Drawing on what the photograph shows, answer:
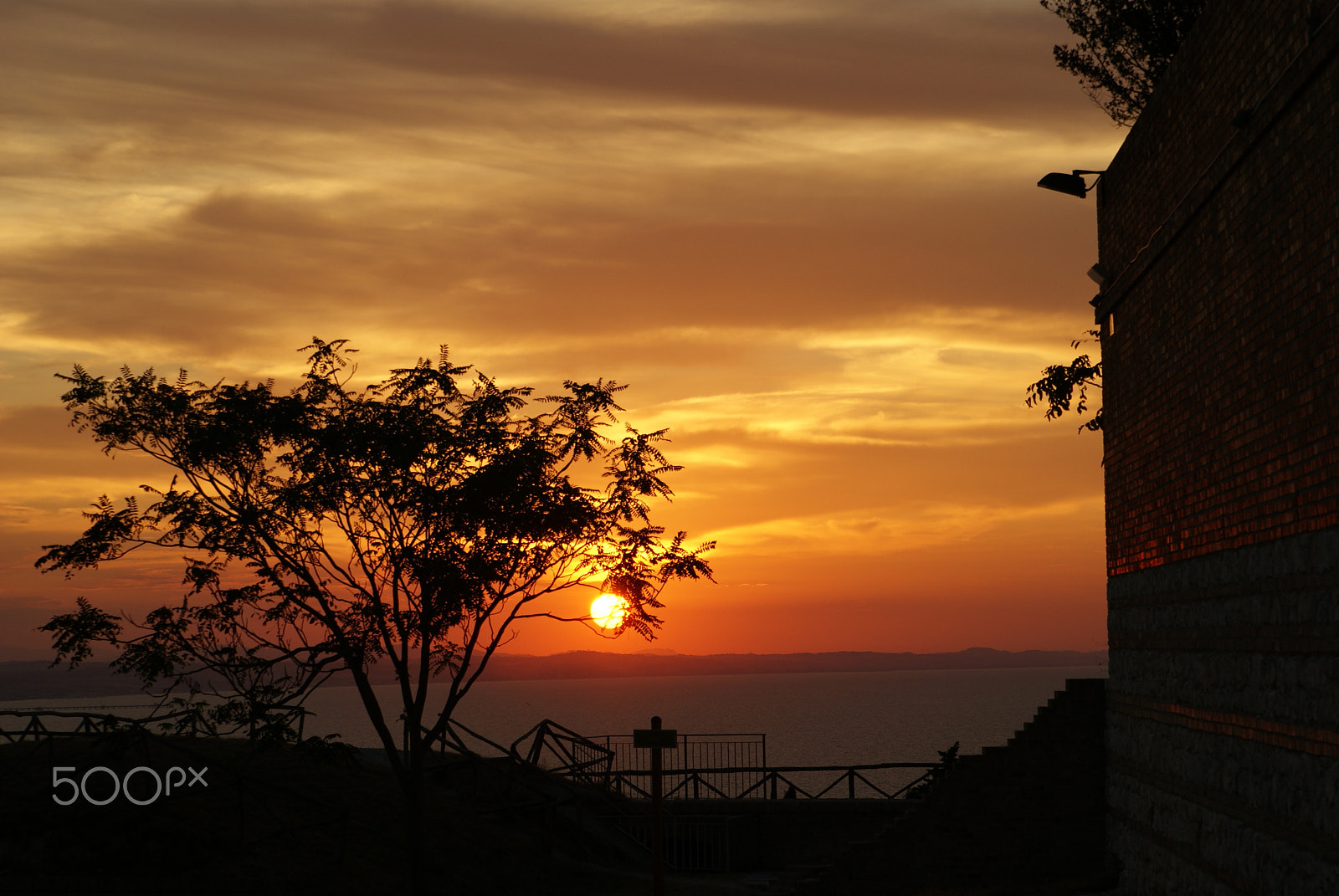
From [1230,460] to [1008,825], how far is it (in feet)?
34.6

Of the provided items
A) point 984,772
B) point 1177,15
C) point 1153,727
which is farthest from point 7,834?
point 1177,15

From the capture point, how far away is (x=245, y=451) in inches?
873

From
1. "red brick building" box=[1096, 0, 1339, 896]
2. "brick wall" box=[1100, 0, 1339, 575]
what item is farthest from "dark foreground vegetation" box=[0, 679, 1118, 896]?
"brick wall" box=[1100, 0, 1339, 575]

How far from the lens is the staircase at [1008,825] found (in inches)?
863

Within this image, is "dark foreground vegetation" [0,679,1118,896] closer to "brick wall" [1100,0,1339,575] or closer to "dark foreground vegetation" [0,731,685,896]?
"dark foreground vegetation" [0,731,685,896]

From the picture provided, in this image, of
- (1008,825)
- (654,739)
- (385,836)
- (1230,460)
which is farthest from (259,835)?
(1230,460)

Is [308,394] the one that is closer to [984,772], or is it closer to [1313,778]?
[984,772]

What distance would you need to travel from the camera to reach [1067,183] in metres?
21.4

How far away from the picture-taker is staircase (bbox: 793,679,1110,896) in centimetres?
2192

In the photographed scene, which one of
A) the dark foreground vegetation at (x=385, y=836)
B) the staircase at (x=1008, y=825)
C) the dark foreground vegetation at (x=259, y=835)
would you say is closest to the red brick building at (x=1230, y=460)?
the staircase at (x=1008, y=825)

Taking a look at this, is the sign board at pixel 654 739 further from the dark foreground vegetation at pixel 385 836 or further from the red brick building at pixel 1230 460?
the red brick building at pixel 1230 460

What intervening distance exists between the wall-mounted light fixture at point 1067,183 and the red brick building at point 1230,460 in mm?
970

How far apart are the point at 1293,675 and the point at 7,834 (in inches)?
774

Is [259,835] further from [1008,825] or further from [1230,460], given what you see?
[1230,460]
